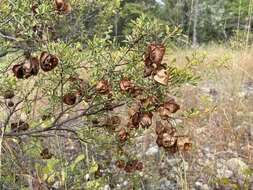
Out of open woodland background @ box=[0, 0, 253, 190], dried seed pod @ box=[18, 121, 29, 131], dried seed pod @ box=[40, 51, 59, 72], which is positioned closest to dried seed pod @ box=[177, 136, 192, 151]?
open woodland background @ box=[0, 0, 253, 190]

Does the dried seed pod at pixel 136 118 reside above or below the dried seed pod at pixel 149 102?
below

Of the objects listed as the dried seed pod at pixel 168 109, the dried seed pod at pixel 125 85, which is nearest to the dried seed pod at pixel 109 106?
the dried seed pod at pixel 125 85

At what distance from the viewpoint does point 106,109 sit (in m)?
→ 2.19

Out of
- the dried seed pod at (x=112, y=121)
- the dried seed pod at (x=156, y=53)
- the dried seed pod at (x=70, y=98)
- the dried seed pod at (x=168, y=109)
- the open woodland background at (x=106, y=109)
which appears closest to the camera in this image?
the dried seed pod at (x=156, y=53)

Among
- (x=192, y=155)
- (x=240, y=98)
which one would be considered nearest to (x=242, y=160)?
(x=192, y=155)

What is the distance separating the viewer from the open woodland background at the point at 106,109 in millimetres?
1866

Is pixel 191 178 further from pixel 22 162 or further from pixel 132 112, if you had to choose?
pixel 132 112

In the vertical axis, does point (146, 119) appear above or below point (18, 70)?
below

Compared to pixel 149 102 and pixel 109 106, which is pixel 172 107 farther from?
pixel 109 106

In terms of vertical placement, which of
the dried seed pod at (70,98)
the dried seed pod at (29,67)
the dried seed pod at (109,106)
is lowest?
the dried seed pod at (109,106)

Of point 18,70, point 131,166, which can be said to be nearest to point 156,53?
point 18,70

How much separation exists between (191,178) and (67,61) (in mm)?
1877

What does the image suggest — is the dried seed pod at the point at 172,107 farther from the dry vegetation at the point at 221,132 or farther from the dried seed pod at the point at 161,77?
the dry vegetation at the point at 221,132

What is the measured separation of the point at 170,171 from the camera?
3646 millimetres
